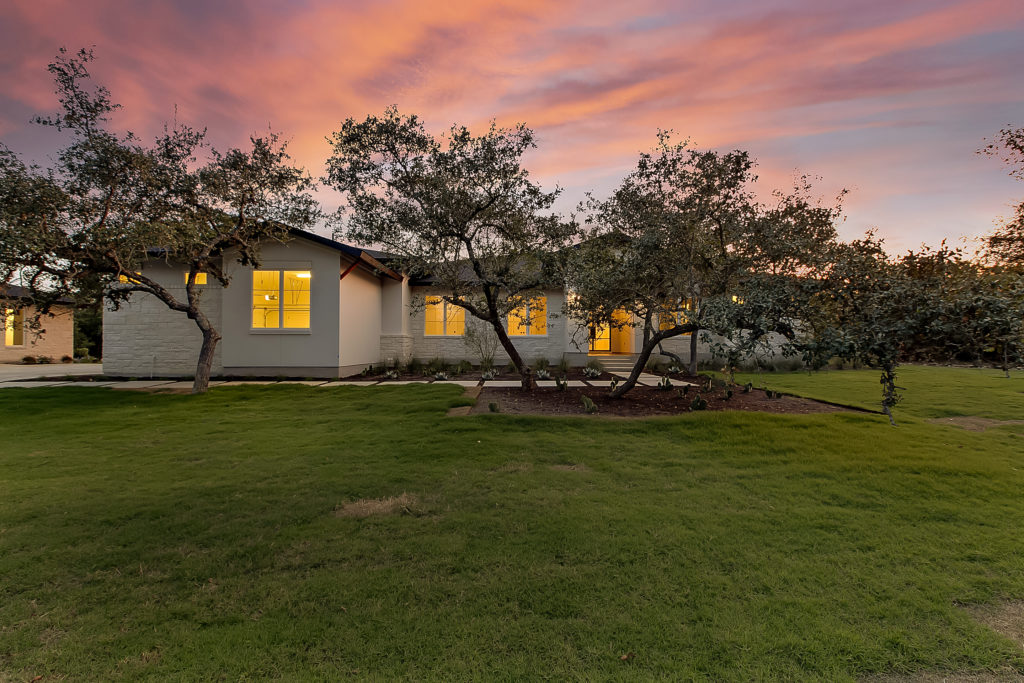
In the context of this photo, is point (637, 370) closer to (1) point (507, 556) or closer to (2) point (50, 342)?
(1) point (507, 556)

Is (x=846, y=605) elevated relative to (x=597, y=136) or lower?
lower

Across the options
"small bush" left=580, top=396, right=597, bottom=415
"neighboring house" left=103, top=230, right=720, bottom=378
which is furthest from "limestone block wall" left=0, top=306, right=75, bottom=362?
"small bush" left=580, top=396, right=597, bottom=415

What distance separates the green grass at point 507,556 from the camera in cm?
214

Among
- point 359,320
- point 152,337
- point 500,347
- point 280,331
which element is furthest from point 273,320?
point 500,347

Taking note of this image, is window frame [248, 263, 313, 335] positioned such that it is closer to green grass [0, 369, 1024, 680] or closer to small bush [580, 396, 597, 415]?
green grass [0, 369, 1024, 680]

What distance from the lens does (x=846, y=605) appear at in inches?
102

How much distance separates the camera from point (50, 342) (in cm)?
2117

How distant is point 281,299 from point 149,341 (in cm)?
484

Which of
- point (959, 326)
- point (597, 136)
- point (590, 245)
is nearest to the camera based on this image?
point (959, 326)

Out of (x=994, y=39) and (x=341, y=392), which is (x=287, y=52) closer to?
(x=341, y=392)

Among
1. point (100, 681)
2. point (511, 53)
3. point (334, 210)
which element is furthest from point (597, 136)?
point (100, 681)

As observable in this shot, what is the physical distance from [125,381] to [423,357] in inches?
357

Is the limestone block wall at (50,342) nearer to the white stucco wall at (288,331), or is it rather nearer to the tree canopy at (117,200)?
the white stucco wall at (288,331)

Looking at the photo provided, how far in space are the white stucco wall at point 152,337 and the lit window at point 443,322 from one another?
294 inches
